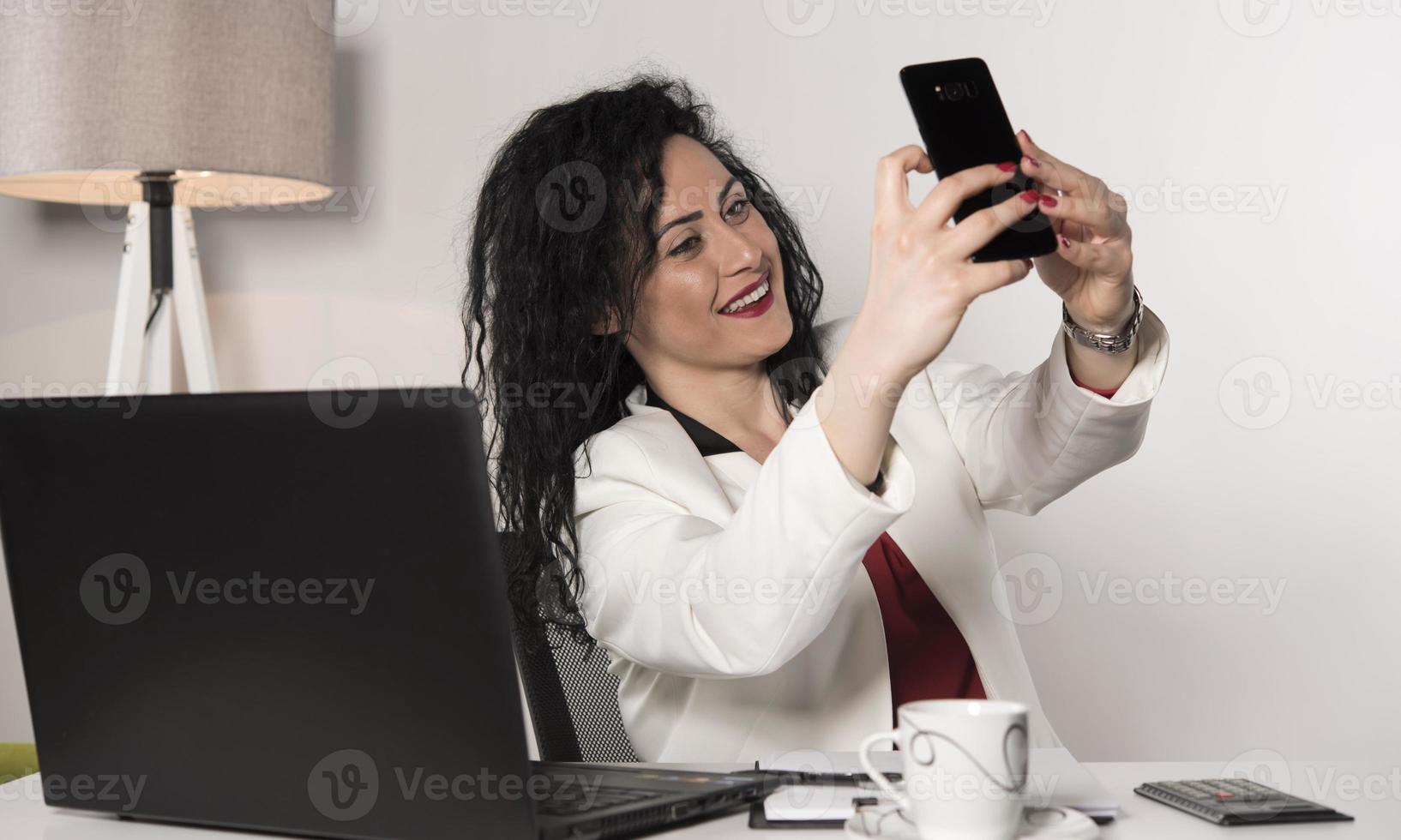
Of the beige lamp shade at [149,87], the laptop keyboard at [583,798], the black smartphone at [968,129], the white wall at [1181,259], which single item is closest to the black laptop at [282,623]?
the laptop keyboard at [583,798]

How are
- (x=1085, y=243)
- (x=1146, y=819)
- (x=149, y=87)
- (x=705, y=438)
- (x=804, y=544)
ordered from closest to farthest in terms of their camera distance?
(x=1146, y=819)
(x=804, y=544)
(x=1085, y=243)
(x=705, y=438)
(x=149, y=87)

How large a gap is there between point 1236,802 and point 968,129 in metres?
0.50

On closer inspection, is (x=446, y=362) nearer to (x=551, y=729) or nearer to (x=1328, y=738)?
(x=551, y=729)

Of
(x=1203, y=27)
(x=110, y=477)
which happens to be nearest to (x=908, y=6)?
(x=1203, y=27)

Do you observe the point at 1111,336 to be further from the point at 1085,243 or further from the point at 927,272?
the point at 927,272

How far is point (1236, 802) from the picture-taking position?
0.72m

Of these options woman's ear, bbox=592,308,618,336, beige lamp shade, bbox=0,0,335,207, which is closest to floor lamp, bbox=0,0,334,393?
beige lamp shade, bbox=0,0,335,207

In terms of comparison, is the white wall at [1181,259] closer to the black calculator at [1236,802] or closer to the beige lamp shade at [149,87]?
the beige lamp shade at [149,87]

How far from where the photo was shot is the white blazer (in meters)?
0.83

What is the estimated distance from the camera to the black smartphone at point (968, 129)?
2.91 ft

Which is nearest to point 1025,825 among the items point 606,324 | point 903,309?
point 903,309

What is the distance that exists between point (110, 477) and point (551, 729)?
21.1 inches

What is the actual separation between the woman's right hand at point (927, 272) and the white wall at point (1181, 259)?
116 centimetres

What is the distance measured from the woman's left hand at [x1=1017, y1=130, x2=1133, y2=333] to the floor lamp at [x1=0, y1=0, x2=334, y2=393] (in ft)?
3.86
